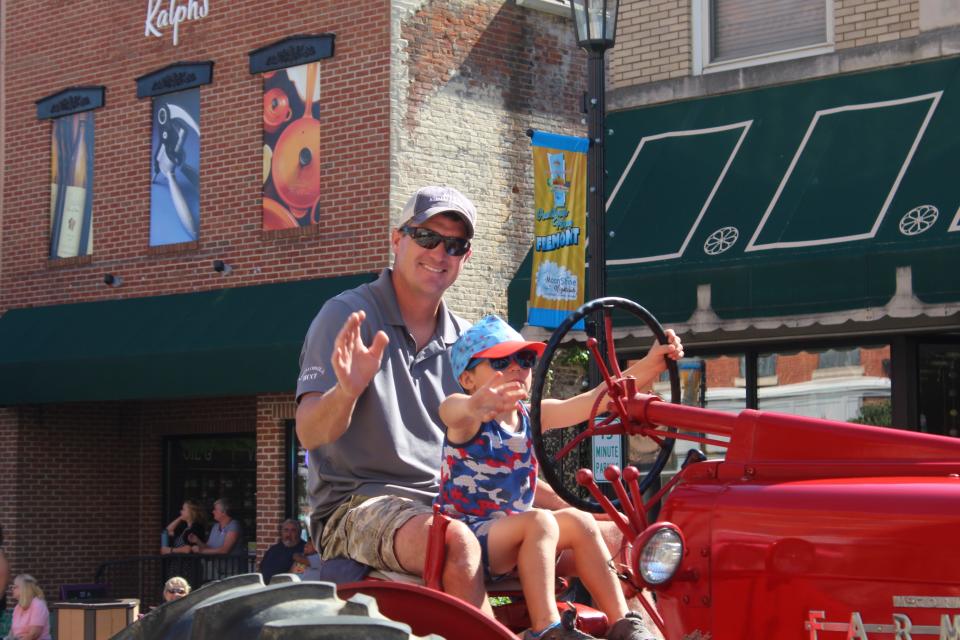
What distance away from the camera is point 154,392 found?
17.9 metres

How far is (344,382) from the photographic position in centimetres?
449

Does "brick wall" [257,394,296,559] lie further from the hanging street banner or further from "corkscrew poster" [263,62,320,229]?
the hanging street banner

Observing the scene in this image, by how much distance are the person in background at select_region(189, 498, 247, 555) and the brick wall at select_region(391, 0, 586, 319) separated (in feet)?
13.5

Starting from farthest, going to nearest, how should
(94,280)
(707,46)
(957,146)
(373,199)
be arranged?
(94,280), (373,199), (707,46), (957,146)

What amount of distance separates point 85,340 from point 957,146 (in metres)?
10.9

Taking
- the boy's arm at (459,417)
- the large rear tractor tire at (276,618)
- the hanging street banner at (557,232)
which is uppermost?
the hanging street banner at (557,232)

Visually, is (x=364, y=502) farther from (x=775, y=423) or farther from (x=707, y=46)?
(x=707, y=46)

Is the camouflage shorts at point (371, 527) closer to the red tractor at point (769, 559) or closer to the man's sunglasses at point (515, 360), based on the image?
the red tractor at point (769, 559)

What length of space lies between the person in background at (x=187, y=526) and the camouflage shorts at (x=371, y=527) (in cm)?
1490

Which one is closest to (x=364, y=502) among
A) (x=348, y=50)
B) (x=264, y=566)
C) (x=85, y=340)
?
(x=264, y=566)

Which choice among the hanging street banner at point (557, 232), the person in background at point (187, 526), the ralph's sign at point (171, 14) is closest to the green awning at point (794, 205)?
the hanging street banner at point (557, 232)

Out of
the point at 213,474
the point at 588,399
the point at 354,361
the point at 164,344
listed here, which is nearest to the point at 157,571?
the point at 213,474

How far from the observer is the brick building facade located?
1728 centimetres

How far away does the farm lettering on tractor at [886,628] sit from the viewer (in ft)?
12.2
